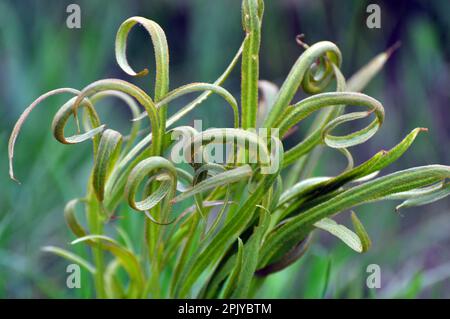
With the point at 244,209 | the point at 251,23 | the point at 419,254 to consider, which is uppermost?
the point at 251,23

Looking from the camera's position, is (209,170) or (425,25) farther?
(425,25)

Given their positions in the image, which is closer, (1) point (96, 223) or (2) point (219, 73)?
(1) point (96, 223)

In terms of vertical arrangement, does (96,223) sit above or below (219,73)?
below

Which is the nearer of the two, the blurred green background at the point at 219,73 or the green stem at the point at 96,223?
the green stem at the point at 96,223

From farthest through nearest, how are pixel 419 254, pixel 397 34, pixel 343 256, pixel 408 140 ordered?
pixel 397 34, pixel 419 254, pixel 343 256, pixel 408 140

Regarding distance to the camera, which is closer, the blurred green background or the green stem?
the green stem
